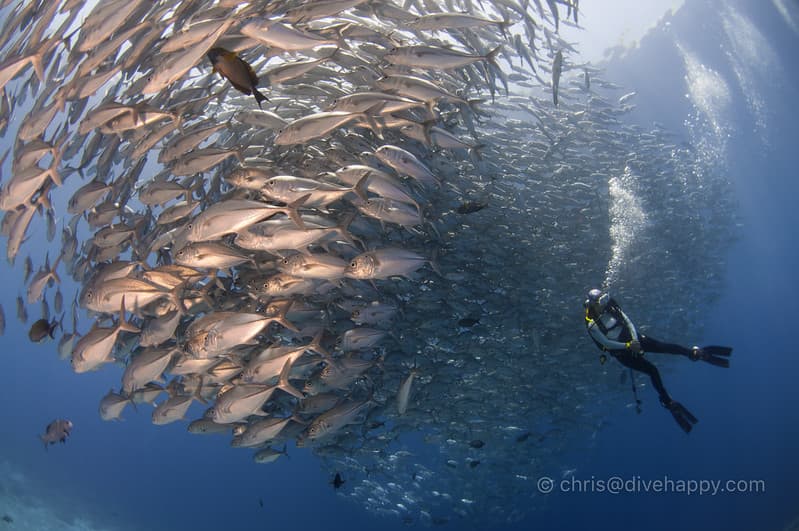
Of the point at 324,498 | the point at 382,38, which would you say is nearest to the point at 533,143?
the point at 382,38

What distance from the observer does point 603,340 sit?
7172 millimetres

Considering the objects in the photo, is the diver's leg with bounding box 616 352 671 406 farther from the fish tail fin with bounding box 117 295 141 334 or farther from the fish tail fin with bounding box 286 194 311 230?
the fish tail fin with bounding box 117 295 141 334

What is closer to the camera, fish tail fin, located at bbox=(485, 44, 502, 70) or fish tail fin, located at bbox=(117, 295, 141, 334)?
fish tail fin, located at bbox=(117, 295, 141, 334)

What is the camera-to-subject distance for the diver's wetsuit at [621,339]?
723 centimetres

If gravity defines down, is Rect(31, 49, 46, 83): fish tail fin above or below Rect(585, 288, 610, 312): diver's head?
above

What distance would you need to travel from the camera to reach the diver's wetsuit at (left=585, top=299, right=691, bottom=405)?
723 centimetres

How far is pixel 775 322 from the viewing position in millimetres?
59469

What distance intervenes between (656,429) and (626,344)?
53580mm

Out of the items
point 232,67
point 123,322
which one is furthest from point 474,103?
point 123,322

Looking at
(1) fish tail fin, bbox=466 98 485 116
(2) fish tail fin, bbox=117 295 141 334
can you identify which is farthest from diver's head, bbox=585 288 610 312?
(2) fish tail fin, bbox=117 295 141 334

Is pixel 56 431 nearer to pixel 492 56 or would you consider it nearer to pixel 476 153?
pixel 476 153

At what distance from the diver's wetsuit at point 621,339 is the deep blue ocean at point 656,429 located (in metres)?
9.16

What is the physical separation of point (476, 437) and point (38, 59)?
14.6 m

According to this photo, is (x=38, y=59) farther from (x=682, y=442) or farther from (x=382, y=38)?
(x=682, y=442)
